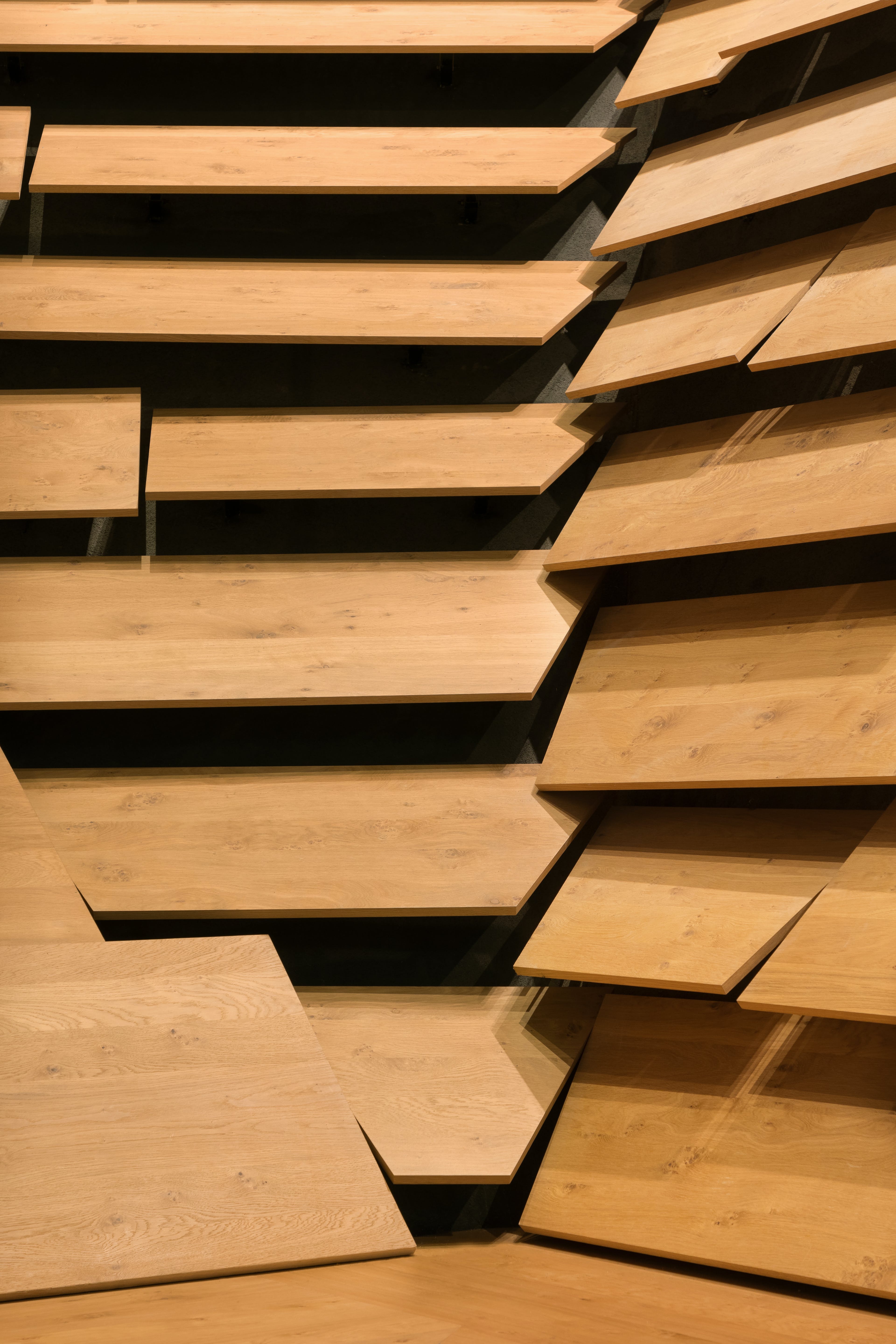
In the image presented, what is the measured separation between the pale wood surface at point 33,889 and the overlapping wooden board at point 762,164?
132cm

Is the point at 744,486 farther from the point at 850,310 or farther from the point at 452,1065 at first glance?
the point at 452,1065

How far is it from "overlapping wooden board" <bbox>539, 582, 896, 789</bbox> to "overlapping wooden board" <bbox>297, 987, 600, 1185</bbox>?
358 mm

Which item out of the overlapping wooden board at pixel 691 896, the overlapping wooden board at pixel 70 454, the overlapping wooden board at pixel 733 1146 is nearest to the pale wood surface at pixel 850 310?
the overlapping wooden board at pixel 691 896

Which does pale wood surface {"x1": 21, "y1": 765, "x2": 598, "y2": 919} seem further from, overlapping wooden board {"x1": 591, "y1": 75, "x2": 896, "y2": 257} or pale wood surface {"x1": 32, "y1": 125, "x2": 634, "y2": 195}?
pale wood surface {"x1": 32, "y1": 125, "x2": 634, "y2": 195}

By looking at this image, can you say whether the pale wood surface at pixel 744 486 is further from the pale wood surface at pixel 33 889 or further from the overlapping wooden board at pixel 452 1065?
the pale wood surface at pixel 33 889

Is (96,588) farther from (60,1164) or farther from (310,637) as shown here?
(60,1164)

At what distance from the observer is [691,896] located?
150 cm

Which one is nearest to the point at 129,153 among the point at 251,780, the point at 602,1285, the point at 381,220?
the point at 381,220

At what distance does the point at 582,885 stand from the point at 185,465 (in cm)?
95

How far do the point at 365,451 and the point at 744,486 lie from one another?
2.08 feet

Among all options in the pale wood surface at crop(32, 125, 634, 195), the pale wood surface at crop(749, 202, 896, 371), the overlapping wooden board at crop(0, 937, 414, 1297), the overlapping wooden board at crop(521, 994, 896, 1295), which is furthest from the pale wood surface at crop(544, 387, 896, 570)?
the overlapping wooden board at crop(0, 937, 414, 1297)

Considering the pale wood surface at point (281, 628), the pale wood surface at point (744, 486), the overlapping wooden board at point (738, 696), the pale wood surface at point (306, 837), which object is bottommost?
the pale wood surface at point (306, 837)

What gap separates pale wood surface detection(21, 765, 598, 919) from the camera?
1.61 meters

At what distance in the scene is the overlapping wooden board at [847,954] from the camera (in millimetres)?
1274
